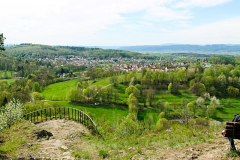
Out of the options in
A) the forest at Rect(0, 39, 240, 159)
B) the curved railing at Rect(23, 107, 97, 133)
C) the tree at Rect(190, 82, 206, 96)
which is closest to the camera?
the curved railing at Rect(23, 107, 97, 133)

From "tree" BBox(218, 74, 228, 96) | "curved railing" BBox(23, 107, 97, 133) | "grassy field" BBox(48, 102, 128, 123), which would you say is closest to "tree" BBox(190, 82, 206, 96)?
"tree" BBox(218, 74, 228, 96)

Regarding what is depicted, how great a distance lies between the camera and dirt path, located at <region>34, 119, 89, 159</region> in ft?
34.2

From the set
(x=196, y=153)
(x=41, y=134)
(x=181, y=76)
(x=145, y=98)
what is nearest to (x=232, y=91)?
(x=181, y=76)

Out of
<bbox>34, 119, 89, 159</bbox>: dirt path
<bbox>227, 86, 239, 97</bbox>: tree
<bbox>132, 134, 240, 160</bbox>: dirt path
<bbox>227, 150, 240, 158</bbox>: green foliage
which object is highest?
<bbox>227, 150, 240, 158</bbox>: green foliage

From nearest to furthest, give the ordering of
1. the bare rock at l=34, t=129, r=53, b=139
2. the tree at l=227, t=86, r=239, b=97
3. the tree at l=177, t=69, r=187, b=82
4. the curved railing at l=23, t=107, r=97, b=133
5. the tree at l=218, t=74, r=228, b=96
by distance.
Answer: the bare rock at l=34, t=129, r=53, b=139, the curved railing at l=23, t=107, r=97, b=133, the tree at l=227, t=86, r=239, b=97, the tree at l=218, t=74, r=228, b=96, the tree at l=177, t=69, r=187, b=82

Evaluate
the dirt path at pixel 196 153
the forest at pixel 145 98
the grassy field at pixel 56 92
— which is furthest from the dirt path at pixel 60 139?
the grassy field at pixel 56 92

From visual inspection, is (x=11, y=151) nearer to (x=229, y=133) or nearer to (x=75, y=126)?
(x=75, y=126)

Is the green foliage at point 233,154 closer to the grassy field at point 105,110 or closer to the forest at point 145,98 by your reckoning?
the forest at point 145,98

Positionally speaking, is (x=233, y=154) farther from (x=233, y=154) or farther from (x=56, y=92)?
(x=56, y=92)

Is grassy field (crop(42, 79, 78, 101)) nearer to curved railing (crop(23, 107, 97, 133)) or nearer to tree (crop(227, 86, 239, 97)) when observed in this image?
curved railing (crop(23, 107, 97, 133))

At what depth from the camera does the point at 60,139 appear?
14156 millimetres

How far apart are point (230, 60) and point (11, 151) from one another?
18536 centimetres

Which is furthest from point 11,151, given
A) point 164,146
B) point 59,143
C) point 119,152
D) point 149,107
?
point 149,107

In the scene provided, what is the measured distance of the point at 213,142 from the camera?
948cm
